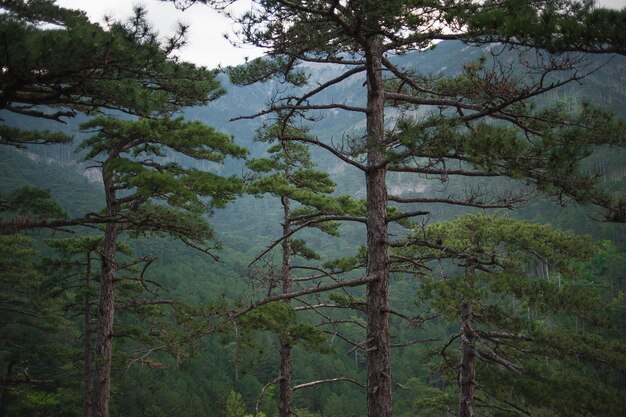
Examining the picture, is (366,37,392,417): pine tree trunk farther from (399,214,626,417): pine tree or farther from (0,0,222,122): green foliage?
(0,0,222,122): green foliage

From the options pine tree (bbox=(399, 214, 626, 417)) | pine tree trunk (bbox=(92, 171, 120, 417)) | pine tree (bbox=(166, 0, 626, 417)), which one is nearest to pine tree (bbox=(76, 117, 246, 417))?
pine tree trunk (bbox=(92, 171, 120, 417))

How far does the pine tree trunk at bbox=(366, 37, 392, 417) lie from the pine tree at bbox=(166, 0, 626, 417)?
0.04 ft

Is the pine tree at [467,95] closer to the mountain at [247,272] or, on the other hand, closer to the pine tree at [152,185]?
the mountain at [247,272]

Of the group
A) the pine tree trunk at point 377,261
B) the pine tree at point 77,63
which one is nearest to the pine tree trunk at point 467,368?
the pine tree trunk at point 377,261

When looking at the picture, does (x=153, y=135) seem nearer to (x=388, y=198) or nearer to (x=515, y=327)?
(x=388, y=198)

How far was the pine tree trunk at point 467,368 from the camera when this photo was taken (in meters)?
8.43

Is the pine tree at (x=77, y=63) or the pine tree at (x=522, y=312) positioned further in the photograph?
the pine tree at (x=522, y=312)

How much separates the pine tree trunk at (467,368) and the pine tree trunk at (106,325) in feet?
22.8

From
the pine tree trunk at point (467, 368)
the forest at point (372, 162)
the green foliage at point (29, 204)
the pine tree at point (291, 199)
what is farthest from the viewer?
the pine tree trunk at point (467, 368)

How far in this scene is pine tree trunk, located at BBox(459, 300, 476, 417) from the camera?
27.7ft

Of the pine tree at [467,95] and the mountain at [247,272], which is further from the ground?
the pine tree at [467,95]

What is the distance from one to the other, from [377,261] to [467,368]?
5.37 metres

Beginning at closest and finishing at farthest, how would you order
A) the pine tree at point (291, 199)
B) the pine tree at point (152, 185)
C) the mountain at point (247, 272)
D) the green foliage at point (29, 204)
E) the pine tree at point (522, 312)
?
the pine tree at point (522, 312)
the pine tree at point (152, 185)
the green foliage at point (29, 204)
the pine tree at point (291, 199)
the mountain at point (247, 272)

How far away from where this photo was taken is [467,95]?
15.5 ft
